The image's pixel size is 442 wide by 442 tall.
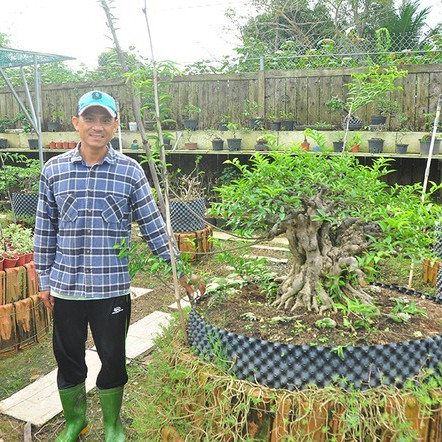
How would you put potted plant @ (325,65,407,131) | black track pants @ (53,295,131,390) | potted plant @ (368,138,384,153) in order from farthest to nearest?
1. potted plant @ (368,138,384,153)
2. potted plant @ (325,65,407,131)
3. black track pants @ (53,295,131,390)

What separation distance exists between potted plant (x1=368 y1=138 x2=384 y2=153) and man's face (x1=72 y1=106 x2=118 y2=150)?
6.31 m

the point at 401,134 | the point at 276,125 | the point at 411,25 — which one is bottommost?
the point at 401,134

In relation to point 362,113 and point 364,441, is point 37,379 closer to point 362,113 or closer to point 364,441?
point 364,441

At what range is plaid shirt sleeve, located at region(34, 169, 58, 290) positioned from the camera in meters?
2.30

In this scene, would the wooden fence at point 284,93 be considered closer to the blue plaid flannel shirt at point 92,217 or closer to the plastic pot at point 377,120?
the plastic pot at point 377,120

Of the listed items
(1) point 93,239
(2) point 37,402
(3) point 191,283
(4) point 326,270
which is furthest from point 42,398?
(4) point 326,270

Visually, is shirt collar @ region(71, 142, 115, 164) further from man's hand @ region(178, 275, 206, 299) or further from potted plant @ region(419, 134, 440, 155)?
potted plant @ region(419, 134, 440, 155)

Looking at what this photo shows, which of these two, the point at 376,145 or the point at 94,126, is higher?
the point at 94,126

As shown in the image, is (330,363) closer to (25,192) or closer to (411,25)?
(25,192)

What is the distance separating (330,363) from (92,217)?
1191 millimetres

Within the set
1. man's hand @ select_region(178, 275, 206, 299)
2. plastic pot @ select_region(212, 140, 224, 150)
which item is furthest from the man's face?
plastic pot @ select_region(212, 140, 224, 150)

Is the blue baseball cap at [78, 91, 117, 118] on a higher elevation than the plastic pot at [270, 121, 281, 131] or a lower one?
higher

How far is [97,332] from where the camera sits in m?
2.31

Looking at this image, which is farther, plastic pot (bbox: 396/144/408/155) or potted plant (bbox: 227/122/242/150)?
potted plant (bbox: 227/122/242/150)
